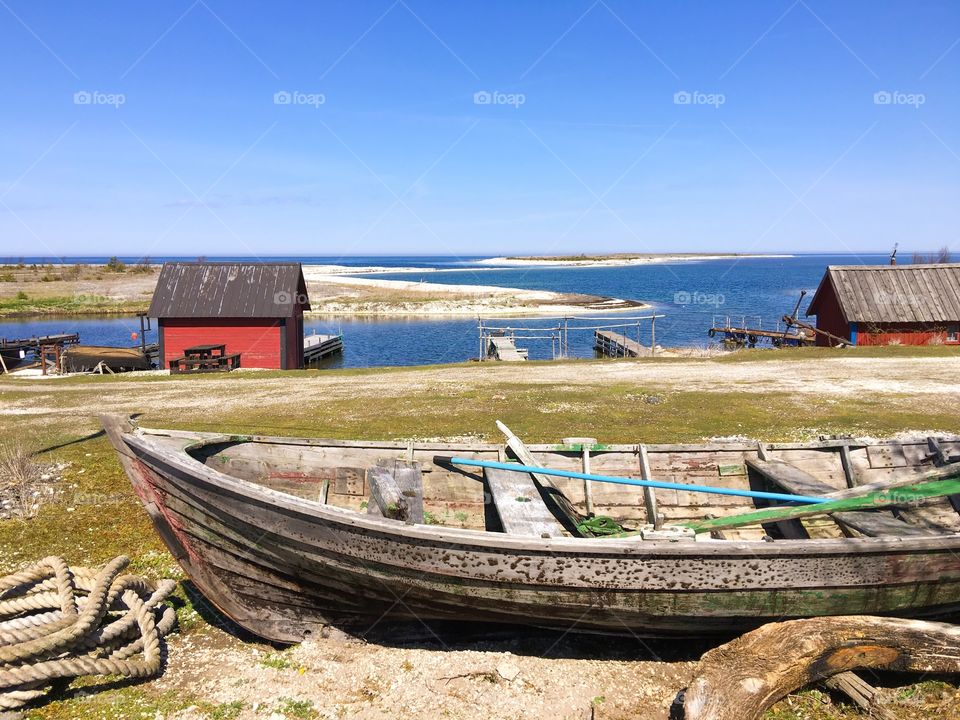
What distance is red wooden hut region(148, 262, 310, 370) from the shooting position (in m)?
29.7

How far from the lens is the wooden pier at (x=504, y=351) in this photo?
37.0 m

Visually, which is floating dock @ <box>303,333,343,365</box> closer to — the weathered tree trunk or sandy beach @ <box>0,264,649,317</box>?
sandy beach @ <box>0,264,649,317</box>

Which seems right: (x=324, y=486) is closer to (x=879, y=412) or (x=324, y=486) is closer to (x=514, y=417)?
(x=514, y=417)

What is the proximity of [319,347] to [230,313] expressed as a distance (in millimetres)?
12950

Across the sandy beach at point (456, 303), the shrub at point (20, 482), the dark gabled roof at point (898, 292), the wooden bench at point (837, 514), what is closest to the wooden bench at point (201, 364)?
the shrub at point (20, 482)

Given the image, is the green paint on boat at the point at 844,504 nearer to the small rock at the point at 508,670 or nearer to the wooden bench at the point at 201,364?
the small rock at the point at 508,670

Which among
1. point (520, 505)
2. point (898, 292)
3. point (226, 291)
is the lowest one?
point (520, 505)

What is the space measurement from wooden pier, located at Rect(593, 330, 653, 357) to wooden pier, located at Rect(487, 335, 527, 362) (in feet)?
21.8

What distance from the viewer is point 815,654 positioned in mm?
5562

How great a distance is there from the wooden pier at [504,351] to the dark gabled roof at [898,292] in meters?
17.2

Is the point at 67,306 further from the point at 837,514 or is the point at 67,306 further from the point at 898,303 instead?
the point at 837,514

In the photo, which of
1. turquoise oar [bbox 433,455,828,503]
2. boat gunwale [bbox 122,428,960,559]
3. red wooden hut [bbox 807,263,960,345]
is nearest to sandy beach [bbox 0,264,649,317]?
red wooden hut [bbox 807,263,960,345]

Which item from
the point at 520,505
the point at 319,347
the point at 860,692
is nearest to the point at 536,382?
the point at 520,505

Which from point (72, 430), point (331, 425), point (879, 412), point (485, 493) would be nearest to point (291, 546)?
point (485, 493)
